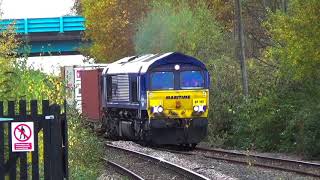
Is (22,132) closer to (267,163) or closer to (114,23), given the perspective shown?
(267,163)

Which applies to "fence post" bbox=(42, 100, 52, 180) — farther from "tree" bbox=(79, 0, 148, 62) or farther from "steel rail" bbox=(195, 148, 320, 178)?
"tree" bbox=(79, 0, 148, 62)

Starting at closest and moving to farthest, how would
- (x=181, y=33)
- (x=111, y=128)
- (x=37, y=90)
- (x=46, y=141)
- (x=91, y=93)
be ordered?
(x=46, y=141) → (x=37, y=90) → (x=111, y=128) → (x=91, y=93) → (x=181, y=33)

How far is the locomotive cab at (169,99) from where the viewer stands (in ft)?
76.4

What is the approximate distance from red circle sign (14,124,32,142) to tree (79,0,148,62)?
35.0 meters

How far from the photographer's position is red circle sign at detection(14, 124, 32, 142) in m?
8.11

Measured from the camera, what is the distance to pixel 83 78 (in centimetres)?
3328

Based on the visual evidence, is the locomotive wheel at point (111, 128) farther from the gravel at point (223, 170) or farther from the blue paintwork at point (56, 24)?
the blue paintwork at point (56, 24)

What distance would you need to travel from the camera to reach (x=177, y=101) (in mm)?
23578

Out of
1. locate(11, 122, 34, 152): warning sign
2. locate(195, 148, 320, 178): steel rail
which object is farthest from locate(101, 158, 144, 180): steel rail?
locate(11, 122, 34, 152): warning sign

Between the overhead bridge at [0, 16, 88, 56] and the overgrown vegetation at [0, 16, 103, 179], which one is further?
the overhead bridge at [0, 16, 88, 56]

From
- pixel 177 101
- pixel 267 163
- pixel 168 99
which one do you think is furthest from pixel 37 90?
pixel 177 101

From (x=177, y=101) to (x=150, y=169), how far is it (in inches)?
239

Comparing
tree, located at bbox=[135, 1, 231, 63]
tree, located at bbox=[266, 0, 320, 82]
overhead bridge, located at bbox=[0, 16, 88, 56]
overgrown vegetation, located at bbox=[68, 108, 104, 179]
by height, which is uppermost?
overhead bridge, located at bbox=[0, 16, 88, 56]

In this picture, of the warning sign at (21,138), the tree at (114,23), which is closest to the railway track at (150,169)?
the warning sign at (21,138)
